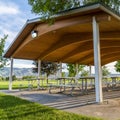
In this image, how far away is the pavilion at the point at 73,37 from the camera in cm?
705

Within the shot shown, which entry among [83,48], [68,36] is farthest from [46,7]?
[83,48]

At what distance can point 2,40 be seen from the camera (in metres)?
7.79

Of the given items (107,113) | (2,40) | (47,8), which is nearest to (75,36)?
(47,8)

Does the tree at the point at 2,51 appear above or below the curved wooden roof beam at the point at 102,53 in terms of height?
below

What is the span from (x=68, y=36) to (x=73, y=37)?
41 cm

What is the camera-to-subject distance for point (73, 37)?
1124cm

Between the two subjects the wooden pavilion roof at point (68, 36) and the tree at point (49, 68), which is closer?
the wooden pavilion roof at point (68, 36)

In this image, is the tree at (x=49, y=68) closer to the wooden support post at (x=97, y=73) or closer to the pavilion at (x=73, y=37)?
the pavilion at (x=73, y=37)

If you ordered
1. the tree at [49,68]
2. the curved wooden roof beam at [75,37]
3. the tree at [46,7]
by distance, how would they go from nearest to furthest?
the tree at [46,7]
the curved wooden roof beam at [75,37]
the tree at [49,68]

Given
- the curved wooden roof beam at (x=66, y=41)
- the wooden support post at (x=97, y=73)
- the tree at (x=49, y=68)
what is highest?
the curved wooden roof beam at (x=66, y=41)

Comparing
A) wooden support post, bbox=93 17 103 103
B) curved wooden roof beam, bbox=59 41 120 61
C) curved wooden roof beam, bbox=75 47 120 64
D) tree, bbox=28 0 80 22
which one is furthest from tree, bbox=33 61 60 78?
wooden support post, bbox=93 17 103 103

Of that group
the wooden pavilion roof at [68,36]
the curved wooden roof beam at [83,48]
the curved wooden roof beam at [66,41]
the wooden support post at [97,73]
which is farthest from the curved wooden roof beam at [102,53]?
the wooden support post at [97,73]

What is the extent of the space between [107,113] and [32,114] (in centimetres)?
183

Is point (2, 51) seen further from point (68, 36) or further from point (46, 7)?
point (68, 36)
